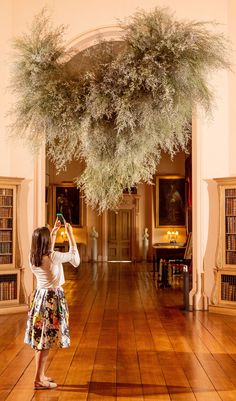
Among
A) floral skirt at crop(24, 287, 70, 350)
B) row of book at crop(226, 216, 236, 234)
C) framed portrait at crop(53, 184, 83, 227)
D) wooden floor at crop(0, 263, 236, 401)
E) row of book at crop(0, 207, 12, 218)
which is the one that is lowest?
wooden floor at crop(0, 263, 236, 401)

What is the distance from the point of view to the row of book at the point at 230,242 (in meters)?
9.55

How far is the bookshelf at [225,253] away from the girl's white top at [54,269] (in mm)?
5532

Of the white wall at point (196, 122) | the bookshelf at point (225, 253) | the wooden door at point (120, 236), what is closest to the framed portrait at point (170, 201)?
the wooden door at point (120, 236)

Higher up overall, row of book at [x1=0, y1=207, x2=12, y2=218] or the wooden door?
row of book at [x1=0, y1=207, x2=12, y2=218]

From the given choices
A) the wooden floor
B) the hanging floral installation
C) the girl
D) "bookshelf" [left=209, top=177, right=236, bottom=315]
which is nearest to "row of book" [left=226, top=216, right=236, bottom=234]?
"bookshelf" [left=209, top=177, right=236, bottom=315]

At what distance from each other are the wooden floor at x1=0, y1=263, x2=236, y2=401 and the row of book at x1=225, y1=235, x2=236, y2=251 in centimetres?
117

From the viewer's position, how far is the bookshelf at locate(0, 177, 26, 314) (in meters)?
9.58

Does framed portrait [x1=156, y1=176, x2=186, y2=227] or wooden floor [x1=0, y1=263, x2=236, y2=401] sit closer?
wooden floor [x1=0, y1=263, x2=236, y2=401]

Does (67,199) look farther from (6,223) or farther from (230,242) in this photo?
(230,242)

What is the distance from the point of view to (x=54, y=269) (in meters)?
4.40

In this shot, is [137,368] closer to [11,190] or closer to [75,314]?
[75,314]

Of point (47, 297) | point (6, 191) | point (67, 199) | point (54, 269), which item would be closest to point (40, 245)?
point (54, 269)

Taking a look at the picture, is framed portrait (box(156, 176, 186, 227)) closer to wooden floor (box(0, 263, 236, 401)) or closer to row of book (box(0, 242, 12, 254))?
wooden floor (box(0, 263, 236, 401))

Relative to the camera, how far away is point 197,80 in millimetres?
2176
